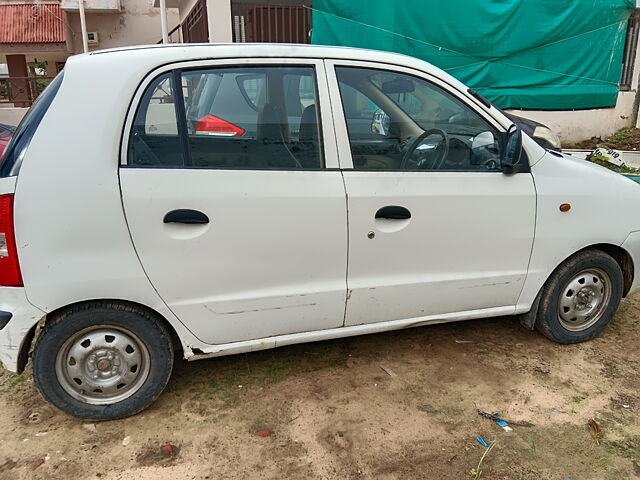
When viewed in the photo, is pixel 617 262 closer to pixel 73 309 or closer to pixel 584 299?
pixel 584 299

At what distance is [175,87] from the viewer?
2516 millimetres

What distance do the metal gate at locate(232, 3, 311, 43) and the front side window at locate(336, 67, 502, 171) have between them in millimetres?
7142

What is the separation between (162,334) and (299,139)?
1238 millimetres

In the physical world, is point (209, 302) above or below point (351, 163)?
below

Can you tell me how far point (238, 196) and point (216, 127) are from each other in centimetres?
38

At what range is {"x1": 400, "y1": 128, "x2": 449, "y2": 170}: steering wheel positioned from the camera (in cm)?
291

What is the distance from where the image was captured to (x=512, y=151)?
9.48 feet

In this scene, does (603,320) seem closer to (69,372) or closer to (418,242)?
(418,242)

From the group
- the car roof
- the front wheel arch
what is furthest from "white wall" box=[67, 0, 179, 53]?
the front wheel arch

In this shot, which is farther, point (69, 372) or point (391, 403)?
point (391, 403)

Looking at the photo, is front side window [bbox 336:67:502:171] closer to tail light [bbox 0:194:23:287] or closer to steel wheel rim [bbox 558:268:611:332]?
steel wheel rim [bbox 558:268:611:332]

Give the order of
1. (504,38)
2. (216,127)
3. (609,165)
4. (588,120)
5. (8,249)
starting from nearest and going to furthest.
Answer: (8,249) → (216,127) → (609,165) → (504,38) → (588,120)

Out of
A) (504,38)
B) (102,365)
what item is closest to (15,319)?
(102,365)

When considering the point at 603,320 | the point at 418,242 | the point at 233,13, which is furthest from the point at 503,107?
the point at 418,242
